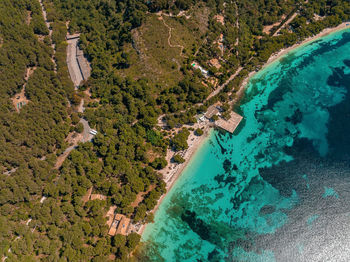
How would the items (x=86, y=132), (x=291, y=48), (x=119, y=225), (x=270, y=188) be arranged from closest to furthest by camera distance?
(x=119, y=225) < (x=270, y=188) < (x=86, y=132) < (x=291, y=48)

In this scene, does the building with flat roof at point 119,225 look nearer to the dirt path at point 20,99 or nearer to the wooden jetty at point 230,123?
the wooden jetty at point 230,123

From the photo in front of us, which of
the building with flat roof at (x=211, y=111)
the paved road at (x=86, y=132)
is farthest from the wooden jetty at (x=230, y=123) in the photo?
the paved road at (x=86, y=132)

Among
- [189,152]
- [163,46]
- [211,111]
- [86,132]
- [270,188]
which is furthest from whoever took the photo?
[163,46]

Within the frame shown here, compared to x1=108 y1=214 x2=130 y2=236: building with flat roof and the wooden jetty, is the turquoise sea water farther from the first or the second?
x1=108 y1=214 x2=130 y2=236: building with flat roof

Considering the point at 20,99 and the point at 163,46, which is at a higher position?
the point at 163,46

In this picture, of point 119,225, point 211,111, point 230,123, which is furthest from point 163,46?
point 119,225

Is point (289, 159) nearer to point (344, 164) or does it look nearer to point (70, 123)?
point (344, 164)

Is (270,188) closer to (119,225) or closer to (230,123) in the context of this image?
(230,123)
